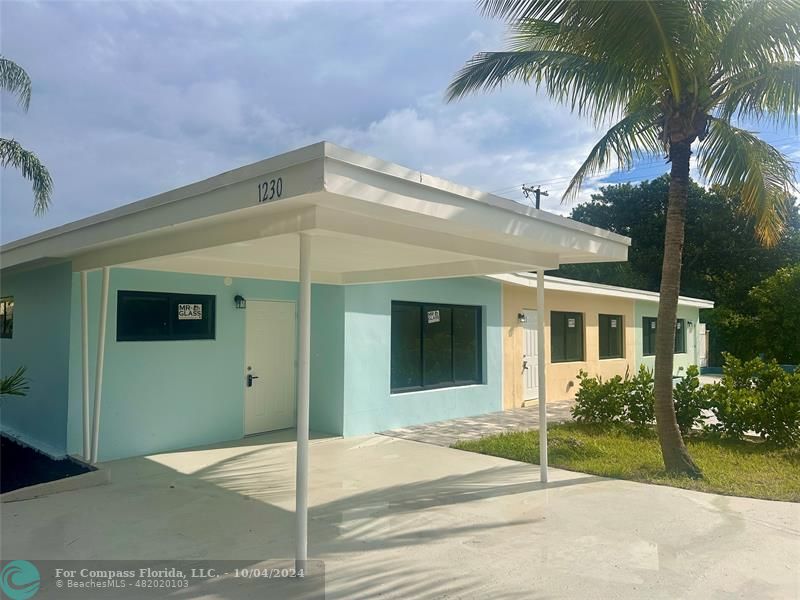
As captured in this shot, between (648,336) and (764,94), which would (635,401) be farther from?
(648,336)

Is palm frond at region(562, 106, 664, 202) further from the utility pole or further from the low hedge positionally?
the utility pole

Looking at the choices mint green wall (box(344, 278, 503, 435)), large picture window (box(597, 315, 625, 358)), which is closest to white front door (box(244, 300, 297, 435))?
mint green wall (box(344, 278, 503, 435))

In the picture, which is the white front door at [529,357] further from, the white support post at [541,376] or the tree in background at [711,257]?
the tree in background at [711,257]

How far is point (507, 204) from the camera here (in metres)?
4.69

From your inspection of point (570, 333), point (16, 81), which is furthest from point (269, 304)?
point (570, 333)

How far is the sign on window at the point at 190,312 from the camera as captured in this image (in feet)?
24.7

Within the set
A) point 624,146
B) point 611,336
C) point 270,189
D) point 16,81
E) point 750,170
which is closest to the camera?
point 270,189

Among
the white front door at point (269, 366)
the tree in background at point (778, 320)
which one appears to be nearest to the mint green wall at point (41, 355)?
the white front door at point (269, 366)

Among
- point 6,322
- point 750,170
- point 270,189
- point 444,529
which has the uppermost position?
point 750,170

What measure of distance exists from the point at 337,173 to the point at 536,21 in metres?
4.32

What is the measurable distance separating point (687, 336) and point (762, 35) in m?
16.3

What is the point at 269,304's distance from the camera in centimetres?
873

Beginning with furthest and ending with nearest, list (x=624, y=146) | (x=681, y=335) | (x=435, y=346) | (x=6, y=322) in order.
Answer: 1. (x=681, y=335)
2. (x=435, y=346)
3. (x=6, y=322)
4. (x=624, y=146)

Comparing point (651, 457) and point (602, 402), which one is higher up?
point (602, 402)
